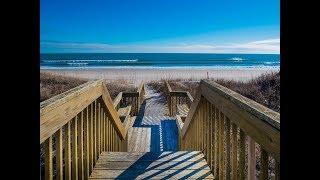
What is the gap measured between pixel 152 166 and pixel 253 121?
6.53 ft

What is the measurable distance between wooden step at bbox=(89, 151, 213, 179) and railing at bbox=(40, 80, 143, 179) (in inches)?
5.6

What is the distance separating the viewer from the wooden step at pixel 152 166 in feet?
11.3

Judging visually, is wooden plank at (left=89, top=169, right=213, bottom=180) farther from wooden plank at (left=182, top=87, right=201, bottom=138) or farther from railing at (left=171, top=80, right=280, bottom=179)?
wooden plank at (left=182, top=87, right=201, bottom=138)

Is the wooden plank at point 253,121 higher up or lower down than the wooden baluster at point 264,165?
higher up

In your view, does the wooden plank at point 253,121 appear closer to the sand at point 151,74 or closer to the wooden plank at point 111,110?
the wooden plank at point 111,110

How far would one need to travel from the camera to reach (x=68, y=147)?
2646 mm

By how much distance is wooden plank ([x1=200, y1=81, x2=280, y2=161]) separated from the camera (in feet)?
5.12

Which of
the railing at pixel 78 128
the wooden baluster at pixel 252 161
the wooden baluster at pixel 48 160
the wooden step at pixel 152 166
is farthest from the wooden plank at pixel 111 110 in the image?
the wooden baluster at pixel 252 161

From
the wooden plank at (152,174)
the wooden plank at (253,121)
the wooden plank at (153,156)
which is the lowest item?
the wooden plank at (152,174)

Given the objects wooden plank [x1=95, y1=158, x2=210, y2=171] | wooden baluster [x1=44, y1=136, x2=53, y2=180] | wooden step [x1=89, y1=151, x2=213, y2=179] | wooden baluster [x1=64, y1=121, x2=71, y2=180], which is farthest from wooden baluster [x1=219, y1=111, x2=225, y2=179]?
wooden baluster [x1=44, y1=136, x2=53, y2=180]

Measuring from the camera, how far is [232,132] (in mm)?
2674
